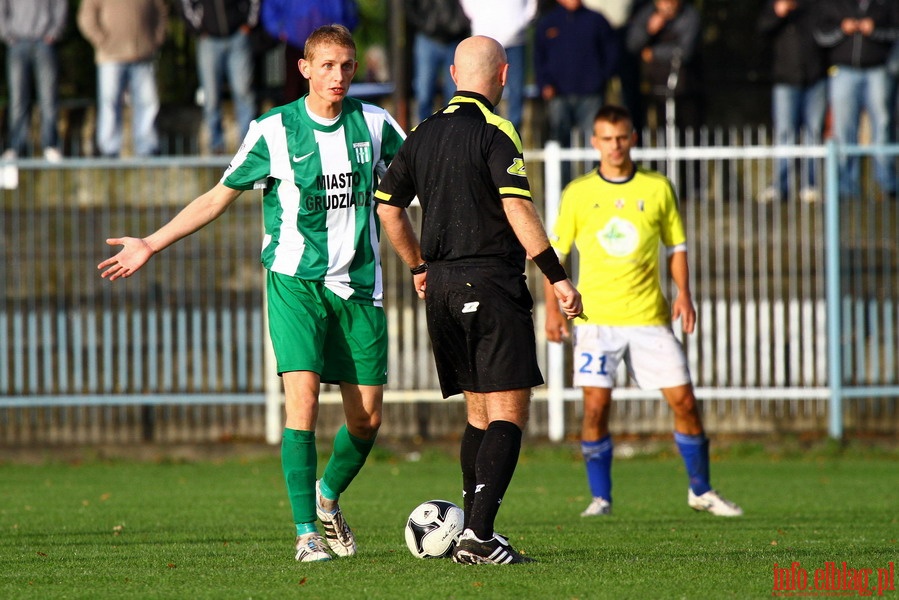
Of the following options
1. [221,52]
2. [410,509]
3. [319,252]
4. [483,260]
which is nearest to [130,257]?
[319,252]

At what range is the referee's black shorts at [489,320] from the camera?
5.86 metres

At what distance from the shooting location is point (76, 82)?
17578mm

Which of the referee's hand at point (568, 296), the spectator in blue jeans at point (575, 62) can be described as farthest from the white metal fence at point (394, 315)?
the referee's hand at point (568, 296)

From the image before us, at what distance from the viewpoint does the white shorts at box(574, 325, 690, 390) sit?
27.8ft

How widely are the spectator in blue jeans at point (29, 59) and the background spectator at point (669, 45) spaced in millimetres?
6254

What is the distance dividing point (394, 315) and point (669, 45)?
438 centimetres

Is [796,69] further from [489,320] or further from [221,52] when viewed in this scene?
[489,320]

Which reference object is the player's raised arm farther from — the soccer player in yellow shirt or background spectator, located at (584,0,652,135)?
background spectator, located at (584,0,652,135)

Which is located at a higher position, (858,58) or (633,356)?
(858,58)

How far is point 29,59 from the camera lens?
47.3 feet

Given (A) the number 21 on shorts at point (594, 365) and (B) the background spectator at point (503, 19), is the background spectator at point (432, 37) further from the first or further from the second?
(A) the number 21 on shorts at point (594, 365)

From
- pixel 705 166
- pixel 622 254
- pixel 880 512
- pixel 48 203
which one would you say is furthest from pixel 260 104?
pixel 880 512

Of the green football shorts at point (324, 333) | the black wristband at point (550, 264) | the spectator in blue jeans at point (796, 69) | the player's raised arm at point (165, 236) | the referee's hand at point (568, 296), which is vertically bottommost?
the green football shorts at point (324, 333)

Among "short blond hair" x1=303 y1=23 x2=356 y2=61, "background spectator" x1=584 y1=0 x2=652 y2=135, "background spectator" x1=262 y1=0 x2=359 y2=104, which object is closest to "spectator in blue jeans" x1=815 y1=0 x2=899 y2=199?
"background spectator" x1=584 y1=0 x2=652 y2=135
